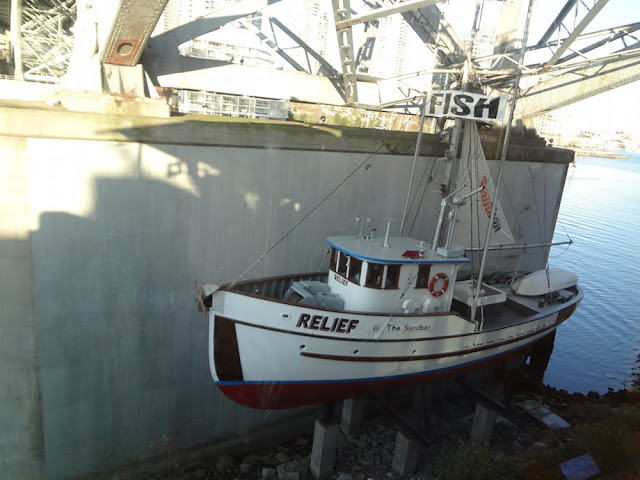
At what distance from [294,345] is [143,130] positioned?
5.32 meters

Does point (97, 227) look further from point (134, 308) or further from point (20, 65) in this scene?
point (20, 65)

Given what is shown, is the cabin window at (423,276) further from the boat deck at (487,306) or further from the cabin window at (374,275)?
the boat deck at (487,306)

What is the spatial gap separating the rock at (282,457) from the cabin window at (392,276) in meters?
5.73

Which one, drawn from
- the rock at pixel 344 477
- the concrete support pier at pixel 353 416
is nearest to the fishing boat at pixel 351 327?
the rock at pixel 344 477

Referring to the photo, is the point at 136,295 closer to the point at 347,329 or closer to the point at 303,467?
the point at 347,329

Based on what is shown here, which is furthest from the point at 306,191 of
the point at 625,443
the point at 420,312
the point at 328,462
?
the point at 625,443

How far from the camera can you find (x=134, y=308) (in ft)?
33.0

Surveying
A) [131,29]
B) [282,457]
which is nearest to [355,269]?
[282,457]

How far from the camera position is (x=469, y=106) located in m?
11.1

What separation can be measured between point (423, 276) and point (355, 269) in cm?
162

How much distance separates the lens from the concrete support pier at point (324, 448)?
35.8 feet

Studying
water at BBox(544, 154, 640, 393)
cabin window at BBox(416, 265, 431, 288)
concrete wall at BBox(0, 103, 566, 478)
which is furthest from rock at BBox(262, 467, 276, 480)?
water at BBox(544, 154, 640, 393)

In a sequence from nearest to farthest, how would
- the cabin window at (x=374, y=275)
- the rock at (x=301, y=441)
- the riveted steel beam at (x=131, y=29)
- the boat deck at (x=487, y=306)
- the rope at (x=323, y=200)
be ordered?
the riveted steel beam at (x=131, y=29) → the cabin window at (x=374, y=275) → the boat deck at (x=487, y=306) → the rope at (x=323, y=200) → the rock at (x=301, y=441)

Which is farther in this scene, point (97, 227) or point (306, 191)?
point (306, 191)
